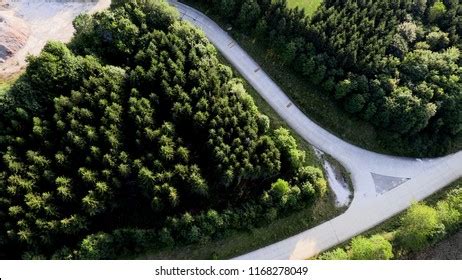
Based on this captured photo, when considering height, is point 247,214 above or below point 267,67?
below

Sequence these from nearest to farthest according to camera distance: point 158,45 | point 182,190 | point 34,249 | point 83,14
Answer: point 34,249
point 182,190
point 158,45
point 83,14

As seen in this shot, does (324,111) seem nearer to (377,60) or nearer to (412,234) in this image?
(377,60)

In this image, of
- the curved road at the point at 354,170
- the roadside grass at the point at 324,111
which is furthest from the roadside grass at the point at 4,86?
the roadside grass at the point at 324,111

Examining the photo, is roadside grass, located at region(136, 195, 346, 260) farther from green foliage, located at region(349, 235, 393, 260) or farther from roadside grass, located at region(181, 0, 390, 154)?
roadside grass, located at region(181, 0, 390, 154)

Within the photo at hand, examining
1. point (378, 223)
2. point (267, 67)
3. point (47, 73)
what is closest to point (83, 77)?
point (47, 73)

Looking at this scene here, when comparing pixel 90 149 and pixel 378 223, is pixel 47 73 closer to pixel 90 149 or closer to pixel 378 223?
pixel 90 149

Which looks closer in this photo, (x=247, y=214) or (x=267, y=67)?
(x=247, y=214)
